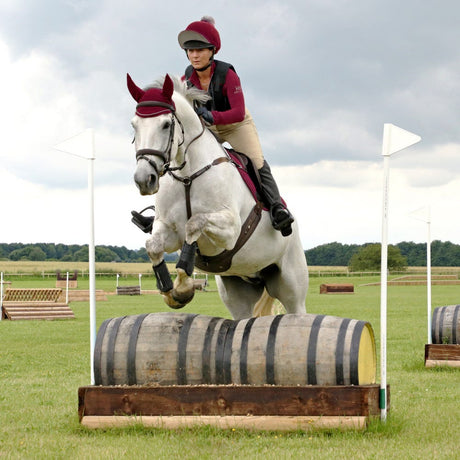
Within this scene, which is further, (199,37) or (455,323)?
(455,323)

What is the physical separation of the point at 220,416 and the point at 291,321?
36.2 inches

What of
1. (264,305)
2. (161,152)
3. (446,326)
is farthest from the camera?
(446,326)

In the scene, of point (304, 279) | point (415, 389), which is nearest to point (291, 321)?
point (304, 279)

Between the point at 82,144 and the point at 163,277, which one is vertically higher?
the point at 82,144

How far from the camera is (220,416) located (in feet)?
17.4

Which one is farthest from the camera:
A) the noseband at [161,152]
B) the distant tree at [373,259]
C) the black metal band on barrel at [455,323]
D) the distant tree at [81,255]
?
the distant tree at [373,259]

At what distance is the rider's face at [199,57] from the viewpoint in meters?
5.73

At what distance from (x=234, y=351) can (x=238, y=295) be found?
174 cm

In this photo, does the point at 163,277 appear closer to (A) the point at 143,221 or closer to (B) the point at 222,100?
(A) the point at 143,221

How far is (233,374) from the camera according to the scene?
5391mm

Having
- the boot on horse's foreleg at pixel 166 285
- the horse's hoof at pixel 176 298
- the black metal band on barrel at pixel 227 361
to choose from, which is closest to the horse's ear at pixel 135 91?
the boot on horse's foreleg at pixel 166 285

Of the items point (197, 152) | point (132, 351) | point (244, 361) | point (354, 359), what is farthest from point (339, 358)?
point (197, 152)

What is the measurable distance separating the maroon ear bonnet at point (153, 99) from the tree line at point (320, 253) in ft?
283

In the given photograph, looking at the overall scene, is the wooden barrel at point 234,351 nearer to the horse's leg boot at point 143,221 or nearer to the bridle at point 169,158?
the horse's leg boot at point 143,221
